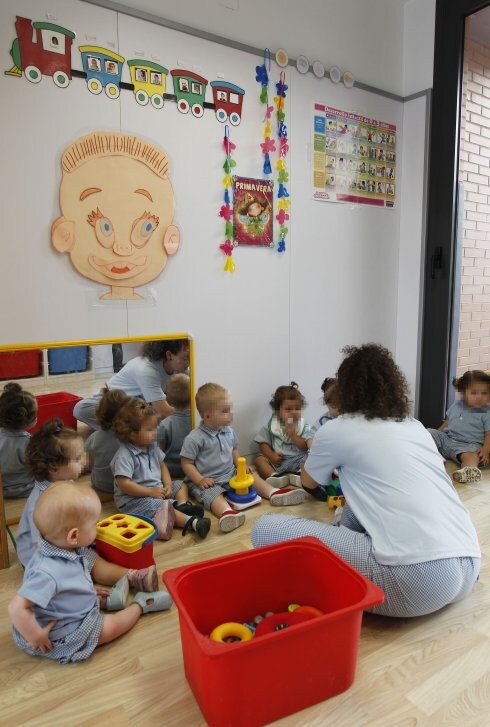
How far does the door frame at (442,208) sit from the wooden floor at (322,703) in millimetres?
1970

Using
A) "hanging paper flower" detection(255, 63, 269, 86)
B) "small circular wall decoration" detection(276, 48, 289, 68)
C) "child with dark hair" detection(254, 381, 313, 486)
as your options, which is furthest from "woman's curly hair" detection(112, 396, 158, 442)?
"small circular wall decoration" detection(276, 48, 289, 68)

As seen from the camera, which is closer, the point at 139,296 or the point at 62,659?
the point at 62,659

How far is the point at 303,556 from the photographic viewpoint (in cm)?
156

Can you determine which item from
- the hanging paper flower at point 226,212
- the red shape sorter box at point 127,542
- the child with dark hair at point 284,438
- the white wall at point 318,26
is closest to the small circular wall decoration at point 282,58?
the white wall at point 318,26

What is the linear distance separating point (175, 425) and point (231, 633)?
134cm

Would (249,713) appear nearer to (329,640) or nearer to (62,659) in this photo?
(329,640)

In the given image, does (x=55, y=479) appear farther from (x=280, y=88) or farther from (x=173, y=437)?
(x=280, y=88)

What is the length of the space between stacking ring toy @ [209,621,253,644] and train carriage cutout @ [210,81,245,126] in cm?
226

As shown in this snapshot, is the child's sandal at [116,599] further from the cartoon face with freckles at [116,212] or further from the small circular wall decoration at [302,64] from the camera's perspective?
the small circular wall decoration at [302,64]

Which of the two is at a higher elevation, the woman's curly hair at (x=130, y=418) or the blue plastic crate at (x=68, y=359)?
the blue plastic crate at (x=68, y=359)

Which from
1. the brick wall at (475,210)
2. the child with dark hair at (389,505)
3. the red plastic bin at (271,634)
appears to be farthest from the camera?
the brick wall at (475,210)

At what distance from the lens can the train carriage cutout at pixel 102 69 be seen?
2.24 meters

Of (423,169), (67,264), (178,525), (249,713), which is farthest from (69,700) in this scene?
(423,169)

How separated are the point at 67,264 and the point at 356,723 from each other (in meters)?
1.93
